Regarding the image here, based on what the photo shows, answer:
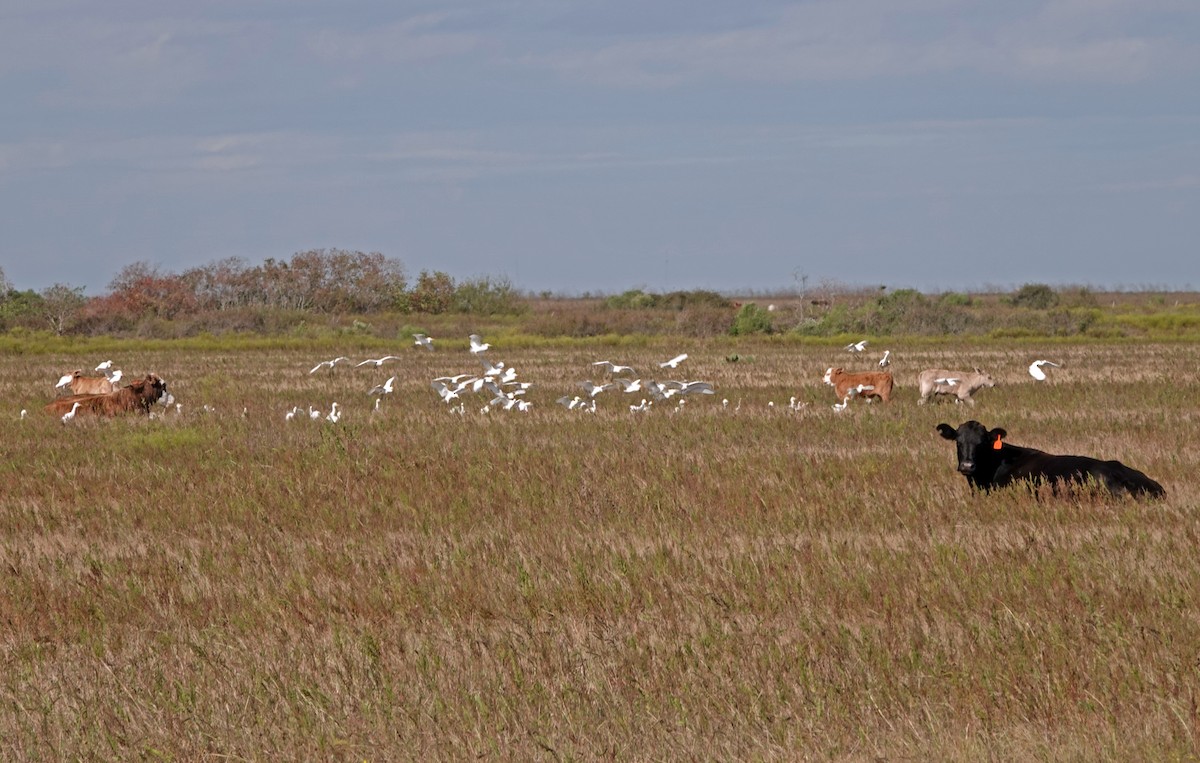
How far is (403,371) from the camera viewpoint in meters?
31.1

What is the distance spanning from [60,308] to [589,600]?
6089 cm

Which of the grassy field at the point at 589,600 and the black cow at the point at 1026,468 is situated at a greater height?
the black cow at the point at 1026,468

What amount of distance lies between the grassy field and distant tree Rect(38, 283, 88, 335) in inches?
1863

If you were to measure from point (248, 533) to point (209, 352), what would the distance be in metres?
34.9

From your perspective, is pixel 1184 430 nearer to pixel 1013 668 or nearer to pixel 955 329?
pixel 1013 668

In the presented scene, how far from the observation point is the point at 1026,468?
11250 mm

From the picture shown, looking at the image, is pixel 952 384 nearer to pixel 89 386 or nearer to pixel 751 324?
pixel 89 386

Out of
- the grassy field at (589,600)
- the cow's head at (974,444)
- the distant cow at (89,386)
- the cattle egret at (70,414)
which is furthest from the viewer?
the distant cow at (89,386)

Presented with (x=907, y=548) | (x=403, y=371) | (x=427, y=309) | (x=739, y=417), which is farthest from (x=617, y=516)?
(x=427, y=309)

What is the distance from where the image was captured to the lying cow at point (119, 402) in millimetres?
19234

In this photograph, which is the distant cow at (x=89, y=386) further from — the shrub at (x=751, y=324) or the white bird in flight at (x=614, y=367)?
the shrub at (x=751, y=324)

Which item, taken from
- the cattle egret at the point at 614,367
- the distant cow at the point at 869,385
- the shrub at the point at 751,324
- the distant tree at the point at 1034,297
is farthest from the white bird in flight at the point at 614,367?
the distant tree at the point at 1034,297

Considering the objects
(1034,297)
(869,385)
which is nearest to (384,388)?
(869,385)

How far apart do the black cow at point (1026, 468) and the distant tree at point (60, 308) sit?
54468mm
